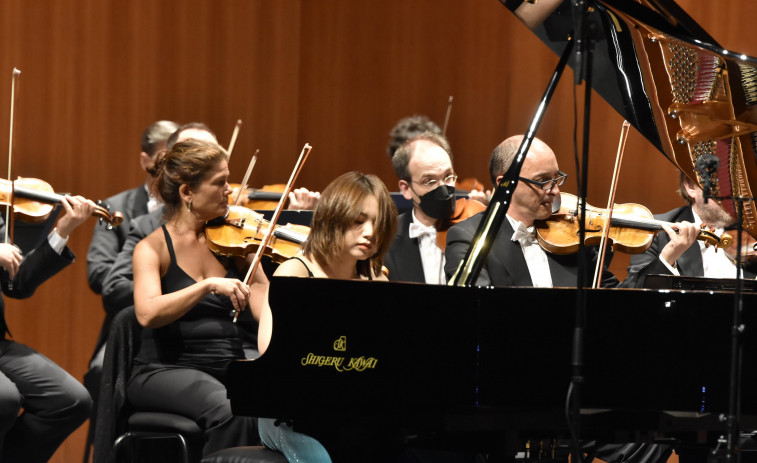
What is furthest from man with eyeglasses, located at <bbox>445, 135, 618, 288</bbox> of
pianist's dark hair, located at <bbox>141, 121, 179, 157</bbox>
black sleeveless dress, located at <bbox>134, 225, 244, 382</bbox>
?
pianist's dark hair, located at <bbox>141, 121, 179, 157</bbox>

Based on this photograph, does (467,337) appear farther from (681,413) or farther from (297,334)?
(681,413)

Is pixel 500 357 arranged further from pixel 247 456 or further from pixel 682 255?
pixel 682 255

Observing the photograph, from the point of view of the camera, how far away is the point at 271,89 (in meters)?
4.98

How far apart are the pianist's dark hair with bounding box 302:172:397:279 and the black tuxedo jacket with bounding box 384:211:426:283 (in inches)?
34.9

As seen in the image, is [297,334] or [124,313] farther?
[124,313]

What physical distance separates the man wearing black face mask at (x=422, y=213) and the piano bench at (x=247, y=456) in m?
1.15

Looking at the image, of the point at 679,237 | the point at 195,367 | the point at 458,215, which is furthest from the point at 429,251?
the point at 195,367

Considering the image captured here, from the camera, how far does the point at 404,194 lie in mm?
3566

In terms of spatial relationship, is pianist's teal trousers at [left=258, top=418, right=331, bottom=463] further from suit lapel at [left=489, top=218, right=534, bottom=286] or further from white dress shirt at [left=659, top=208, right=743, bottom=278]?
white dress shirt at [left=659, top=208, right=743, bottom=278]

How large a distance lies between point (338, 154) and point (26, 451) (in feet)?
8.35

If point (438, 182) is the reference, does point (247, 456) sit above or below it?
below

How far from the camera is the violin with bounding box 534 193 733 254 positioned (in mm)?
2990

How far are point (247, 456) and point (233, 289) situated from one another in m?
0.57

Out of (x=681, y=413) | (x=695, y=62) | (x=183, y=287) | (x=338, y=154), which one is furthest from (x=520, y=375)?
(x=338, y=154)
